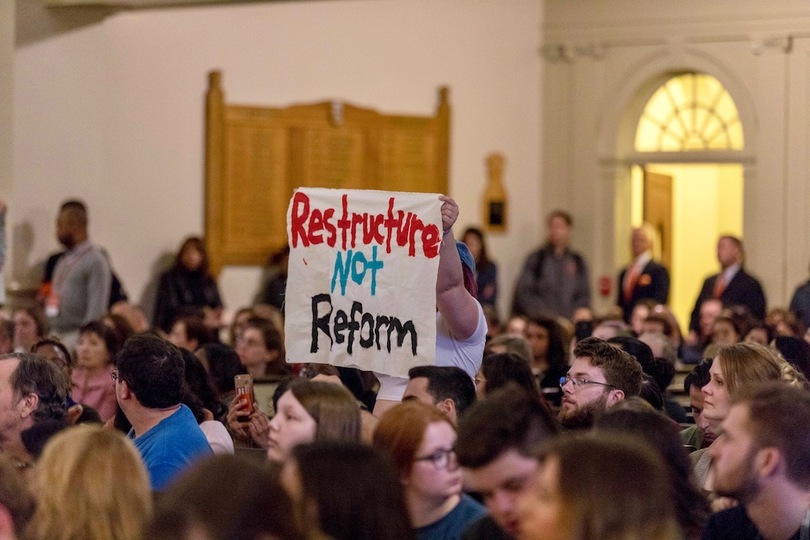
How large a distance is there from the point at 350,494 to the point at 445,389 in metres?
2.10

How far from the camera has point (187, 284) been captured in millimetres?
12336

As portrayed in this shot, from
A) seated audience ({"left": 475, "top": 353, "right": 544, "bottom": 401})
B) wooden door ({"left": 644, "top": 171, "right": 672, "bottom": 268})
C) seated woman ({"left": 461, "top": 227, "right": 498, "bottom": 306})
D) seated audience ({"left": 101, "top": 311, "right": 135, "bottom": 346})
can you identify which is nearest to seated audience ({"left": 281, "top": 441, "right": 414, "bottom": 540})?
seated audience ({"left": 475, "top": 353, "right": 544, "bottom": 401})

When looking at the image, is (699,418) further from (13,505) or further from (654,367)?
(13,505)

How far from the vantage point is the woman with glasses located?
12.2 ft

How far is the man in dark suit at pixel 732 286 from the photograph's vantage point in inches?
493

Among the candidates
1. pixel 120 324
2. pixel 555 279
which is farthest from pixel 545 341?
pixel 555 279

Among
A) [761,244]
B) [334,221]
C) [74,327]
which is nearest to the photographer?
[334,221]

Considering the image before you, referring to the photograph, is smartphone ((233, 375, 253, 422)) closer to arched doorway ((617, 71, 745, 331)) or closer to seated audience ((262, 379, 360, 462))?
seated audience ((262, 379, 360, 462))

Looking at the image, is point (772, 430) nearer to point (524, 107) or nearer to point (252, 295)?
point (252, 295)

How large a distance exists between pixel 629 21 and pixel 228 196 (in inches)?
176

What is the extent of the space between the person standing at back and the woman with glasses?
10531 millimetres

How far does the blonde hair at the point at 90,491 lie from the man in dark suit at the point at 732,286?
935 cm

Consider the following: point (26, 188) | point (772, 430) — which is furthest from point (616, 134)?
point (772, 430)

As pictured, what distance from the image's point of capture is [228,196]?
13.1 m
